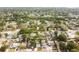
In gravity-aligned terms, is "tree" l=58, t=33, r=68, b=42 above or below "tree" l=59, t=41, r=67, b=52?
above

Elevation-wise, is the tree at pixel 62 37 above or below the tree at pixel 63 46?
above

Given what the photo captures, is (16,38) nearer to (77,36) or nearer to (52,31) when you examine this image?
(52,31)

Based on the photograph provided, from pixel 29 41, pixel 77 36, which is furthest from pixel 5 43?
pixel 77 36

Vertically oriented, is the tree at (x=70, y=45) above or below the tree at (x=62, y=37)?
below

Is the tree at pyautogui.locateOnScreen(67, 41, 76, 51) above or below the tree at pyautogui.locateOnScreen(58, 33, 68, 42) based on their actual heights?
below
